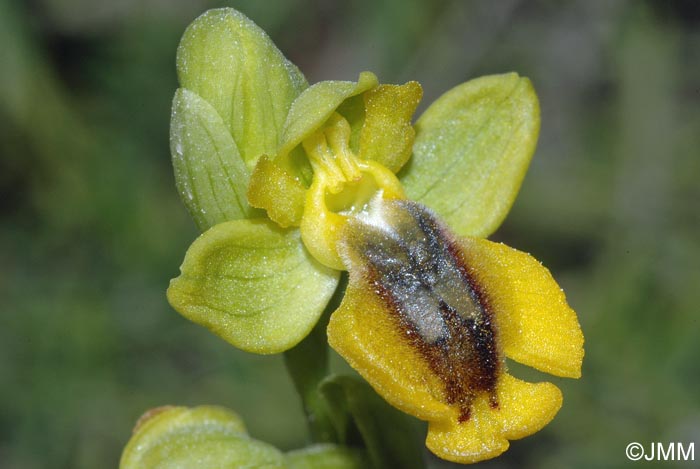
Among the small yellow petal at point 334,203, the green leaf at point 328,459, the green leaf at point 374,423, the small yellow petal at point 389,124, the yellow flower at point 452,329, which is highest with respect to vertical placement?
the small yellow petal at point 389,124

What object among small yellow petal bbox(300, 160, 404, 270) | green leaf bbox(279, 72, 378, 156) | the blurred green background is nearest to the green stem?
small yellow petal bbox(300, 160, 404, 270)

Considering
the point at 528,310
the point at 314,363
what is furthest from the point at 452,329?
the point at 314,363

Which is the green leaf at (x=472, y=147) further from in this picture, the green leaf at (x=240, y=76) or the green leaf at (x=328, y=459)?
the green leaf at (x=328, y=459)

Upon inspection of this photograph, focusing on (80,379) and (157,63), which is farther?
(157,63)

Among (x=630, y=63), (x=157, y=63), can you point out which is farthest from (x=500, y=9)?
(x=157, y=63)

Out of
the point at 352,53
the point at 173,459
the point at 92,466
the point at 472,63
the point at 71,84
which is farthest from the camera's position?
the point at 352,53

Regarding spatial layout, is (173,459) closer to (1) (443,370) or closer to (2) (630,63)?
(1) (443,370)

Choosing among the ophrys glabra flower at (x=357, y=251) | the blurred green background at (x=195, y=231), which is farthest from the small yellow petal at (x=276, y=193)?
the blurred green background at (x=195, y=231)
